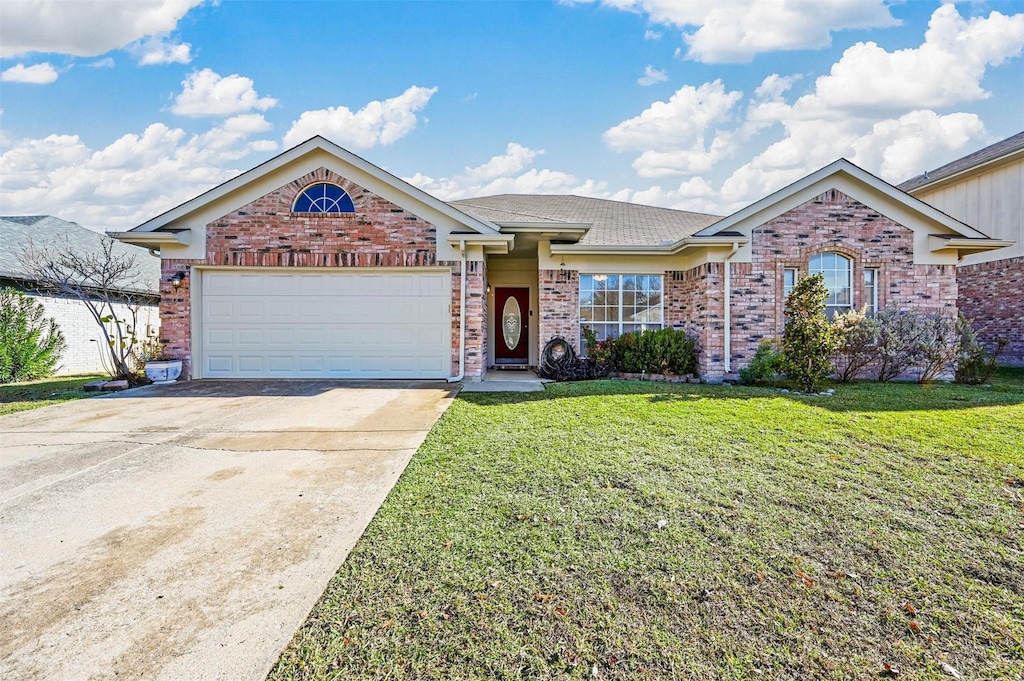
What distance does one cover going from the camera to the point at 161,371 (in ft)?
32.5

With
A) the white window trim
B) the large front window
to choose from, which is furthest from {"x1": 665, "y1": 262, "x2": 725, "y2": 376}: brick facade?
the large front window

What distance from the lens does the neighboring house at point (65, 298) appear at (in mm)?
12179

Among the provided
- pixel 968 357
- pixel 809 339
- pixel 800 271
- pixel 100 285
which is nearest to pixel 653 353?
pixel 809 339

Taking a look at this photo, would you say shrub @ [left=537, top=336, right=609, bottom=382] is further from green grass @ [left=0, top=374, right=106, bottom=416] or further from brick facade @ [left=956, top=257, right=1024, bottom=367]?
brick facade @ [left=956, top=257, right=1024, bottom=367]

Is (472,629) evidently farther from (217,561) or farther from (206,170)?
(206,170)

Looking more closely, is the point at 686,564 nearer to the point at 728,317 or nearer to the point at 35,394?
the point at 728,317

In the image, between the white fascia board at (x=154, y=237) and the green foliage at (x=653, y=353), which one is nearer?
the white fascia board at (x=154, y=237)

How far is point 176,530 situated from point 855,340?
10797 mm

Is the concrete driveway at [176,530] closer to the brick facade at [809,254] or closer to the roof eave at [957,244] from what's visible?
the brick facade at [809,254]

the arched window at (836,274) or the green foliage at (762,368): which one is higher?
the arched window at (836,274)

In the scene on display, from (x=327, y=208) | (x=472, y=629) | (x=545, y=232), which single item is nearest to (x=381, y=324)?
(x=327, y=208)

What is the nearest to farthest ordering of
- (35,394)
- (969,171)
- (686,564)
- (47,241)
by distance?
(686,564) < (35,394) < (47,241) < (969,171)

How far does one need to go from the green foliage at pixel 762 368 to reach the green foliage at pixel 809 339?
529 mm

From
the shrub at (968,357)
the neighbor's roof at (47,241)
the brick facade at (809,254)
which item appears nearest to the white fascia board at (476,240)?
the brick facade at (809,254)
